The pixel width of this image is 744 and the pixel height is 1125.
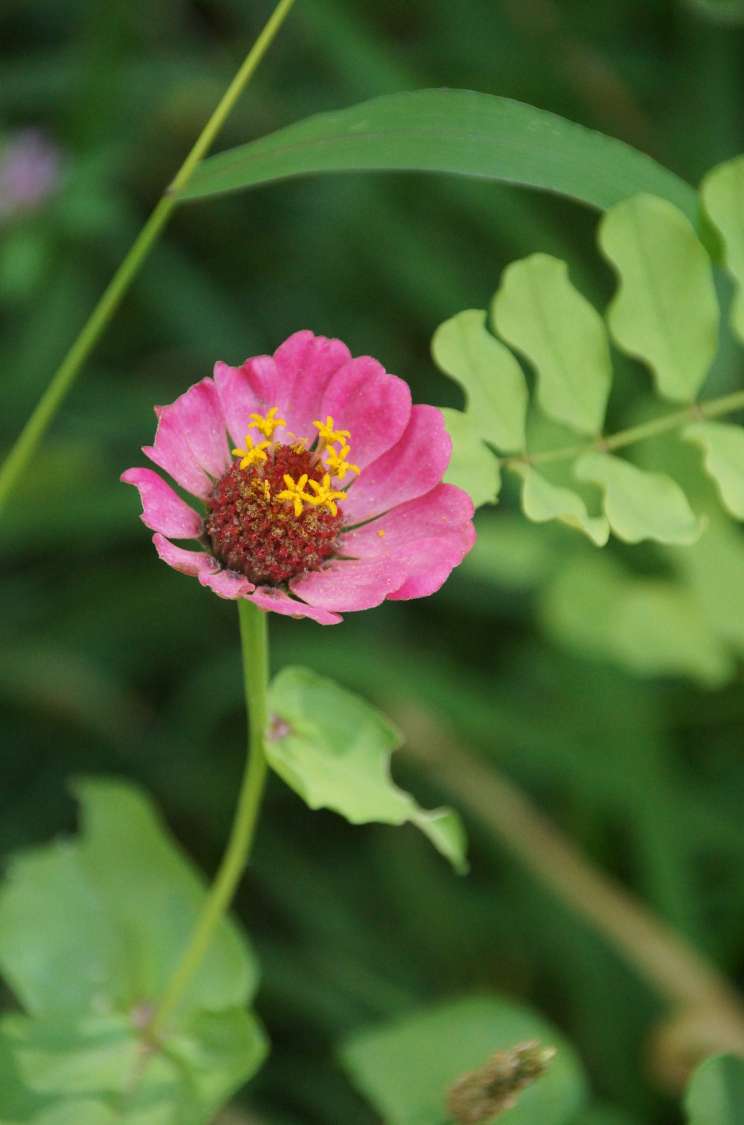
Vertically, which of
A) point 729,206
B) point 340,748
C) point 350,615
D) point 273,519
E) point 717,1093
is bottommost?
point 717,1093

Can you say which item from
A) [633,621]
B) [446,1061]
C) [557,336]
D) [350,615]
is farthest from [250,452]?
[350,615]

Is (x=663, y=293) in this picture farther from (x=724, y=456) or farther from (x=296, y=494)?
(x=296, y=494)

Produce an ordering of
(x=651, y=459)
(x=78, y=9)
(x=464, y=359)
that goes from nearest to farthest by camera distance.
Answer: (x=464, y=359), (x=651, y=459), (x=78, y=9)

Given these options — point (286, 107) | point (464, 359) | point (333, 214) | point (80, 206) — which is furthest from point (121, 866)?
point (286, 107)

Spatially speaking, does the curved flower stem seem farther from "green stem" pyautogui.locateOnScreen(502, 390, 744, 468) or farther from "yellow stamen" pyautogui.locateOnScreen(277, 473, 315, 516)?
"green stem" pyautogui.locateOnScreen(502, 390, 744, 468)

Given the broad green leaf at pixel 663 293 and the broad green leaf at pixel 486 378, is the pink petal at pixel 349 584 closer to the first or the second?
the broad green leaf at pixel 486 378

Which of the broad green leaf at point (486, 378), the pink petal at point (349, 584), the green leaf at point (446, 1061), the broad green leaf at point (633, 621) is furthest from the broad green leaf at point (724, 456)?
the broad green leaf at point (633, 621)

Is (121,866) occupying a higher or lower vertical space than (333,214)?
lower

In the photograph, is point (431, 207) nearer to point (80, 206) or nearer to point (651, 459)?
point (80, 206)
